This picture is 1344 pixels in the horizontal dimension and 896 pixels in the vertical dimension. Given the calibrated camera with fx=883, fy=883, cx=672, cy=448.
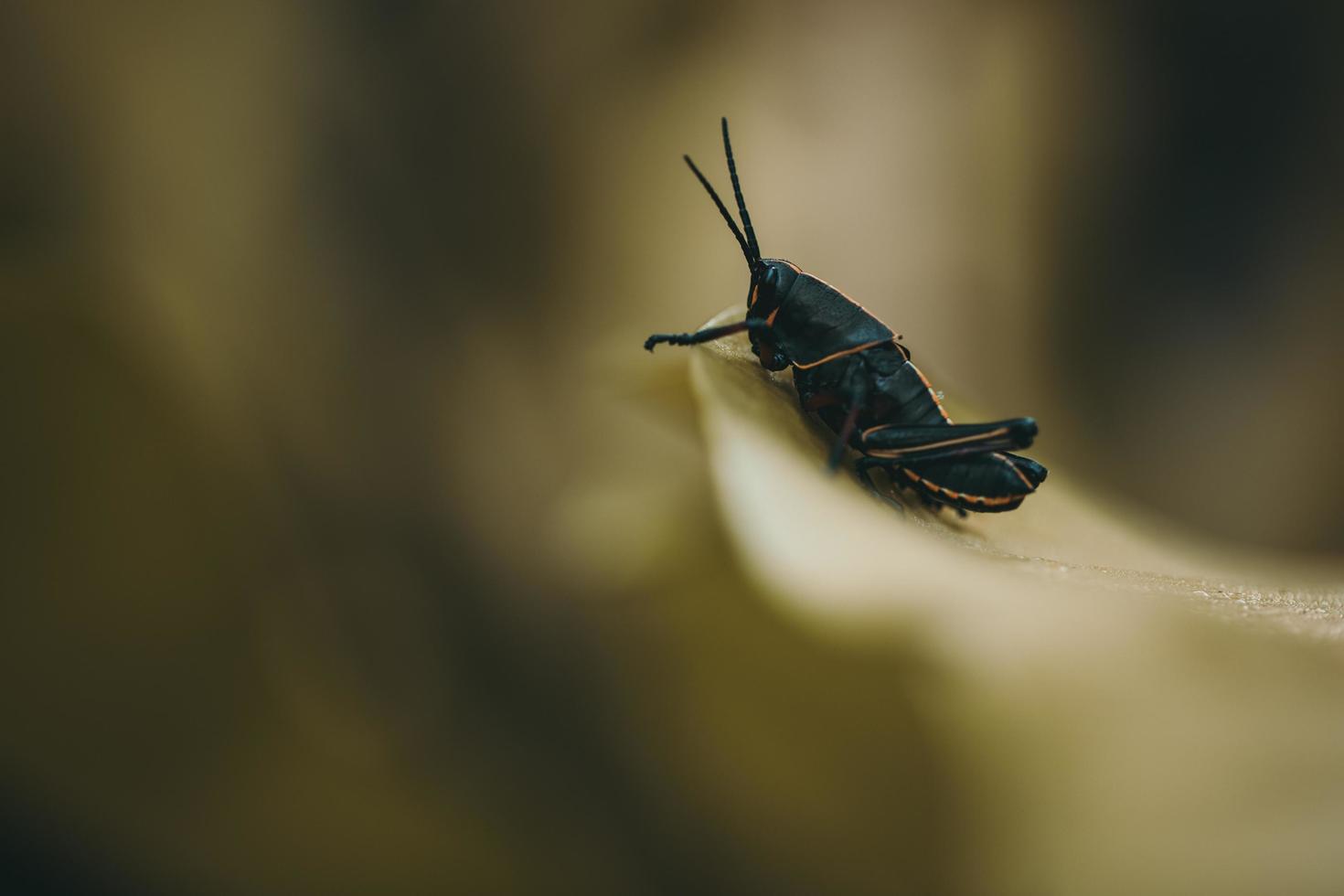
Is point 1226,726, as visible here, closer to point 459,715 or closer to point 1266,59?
point 459,715

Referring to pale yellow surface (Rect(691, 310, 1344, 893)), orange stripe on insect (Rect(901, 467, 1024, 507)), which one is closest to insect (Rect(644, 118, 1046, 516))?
orange stripe on insect (Rect(901, 467, 1024, 507))

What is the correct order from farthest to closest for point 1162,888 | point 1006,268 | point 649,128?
1. point 1006,268
2. point 649,128
3. point 1162,888

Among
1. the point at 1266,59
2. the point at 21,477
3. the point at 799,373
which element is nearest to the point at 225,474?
the point at 21,477

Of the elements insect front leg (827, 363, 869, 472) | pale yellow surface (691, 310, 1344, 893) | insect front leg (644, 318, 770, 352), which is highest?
insect front leg (827, 363, 869, 472)

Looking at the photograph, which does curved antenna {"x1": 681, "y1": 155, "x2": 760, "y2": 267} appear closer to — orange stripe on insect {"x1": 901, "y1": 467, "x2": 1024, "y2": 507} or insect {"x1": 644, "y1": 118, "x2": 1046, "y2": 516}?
insect {"x1": 644, "y1": 118, "x2": 1046, "y2": 516}

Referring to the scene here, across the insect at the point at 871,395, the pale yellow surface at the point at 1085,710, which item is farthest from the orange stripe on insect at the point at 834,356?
the pale yellow surface at the point at 1085,710

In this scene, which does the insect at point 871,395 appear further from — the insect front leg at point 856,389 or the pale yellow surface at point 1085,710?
the pale yellow surface at point 1085,710

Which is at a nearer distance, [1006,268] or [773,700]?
[773,700]

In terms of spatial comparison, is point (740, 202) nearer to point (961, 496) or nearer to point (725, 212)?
point (725, 212)
